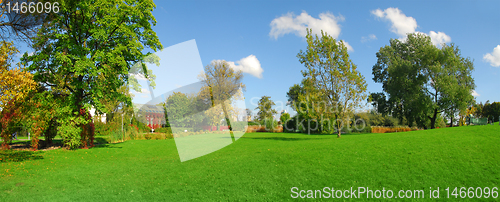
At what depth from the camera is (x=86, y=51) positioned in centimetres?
1700

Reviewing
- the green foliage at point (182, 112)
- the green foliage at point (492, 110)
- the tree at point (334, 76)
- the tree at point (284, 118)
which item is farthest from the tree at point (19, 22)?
the green foliage at point (492, 110)

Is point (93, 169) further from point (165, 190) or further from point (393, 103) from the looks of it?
point (393, 103)

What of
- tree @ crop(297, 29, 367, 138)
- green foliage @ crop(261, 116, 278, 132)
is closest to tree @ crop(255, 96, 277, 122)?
green foliage @ crop(261, 116, 278, 132)

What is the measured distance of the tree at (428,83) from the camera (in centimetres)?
3358

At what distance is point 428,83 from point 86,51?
137ft

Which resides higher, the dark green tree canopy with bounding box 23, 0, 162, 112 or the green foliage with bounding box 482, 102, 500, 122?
the dark green tree canopy with bounding box 23, 0, 162, 112

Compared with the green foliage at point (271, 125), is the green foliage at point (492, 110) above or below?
above

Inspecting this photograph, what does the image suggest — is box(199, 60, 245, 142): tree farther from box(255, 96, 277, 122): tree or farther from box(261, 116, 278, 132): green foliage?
box(255, 96, 277, 122): tree

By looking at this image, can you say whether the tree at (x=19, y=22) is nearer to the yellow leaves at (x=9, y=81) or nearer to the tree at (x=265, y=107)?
the yellow leaves at (x=9, y=81)

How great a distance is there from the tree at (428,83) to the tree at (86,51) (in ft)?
115

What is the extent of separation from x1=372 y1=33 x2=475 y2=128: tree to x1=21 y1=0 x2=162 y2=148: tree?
34.9m

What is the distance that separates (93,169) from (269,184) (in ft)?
25.1

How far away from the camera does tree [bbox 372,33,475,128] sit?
33.6 metres

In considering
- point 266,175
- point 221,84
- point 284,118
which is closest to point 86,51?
point 266,175
